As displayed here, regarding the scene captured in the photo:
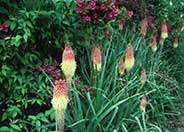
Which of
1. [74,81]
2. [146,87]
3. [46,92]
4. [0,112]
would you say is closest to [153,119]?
[146,87]

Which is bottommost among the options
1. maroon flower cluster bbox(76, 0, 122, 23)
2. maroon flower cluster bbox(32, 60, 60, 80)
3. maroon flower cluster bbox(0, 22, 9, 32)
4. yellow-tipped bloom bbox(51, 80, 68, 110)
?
maroon flower cluster bbox(32, 60, 60, 80)

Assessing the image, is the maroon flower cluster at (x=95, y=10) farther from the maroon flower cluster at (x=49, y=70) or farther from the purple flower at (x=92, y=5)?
the maroon flower cluster at (x=49, y=70)

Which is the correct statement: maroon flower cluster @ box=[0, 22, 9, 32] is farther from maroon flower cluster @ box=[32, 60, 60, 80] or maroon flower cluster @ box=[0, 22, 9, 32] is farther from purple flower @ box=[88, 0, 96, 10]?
purple flower @ box=[88, 0, 96, 10]

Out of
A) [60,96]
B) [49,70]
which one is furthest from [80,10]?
[60,96]

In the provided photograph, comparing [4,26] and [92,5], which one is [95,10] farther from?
[4,26]

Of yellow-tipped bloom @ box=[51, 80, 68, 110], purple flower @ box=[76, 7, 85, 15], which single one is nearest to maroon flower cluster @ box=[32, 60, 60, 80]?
purple flower @ box=[76, 7, 85, 15]

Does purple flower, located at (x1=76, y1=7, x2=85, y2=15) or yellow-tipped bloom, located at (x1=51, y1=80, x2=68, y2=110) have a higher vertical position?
purple flower, located at (x1=76, y1=7, x2=85, y2=15)

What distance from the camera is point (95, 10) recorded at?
402 cm

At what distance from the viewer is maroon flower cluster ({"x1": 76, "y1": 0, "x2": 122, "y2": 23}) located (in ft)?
12.6

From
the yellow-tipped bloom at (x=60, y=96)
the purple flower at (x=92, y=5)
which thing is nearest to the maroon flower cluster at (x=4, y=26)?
the purple flower at (x=92, y=5)

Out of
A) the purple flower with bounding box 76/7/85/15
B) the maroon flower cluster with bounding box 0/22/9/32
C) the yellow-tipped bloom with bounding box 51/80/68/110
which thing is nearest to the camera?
the yellow-tipped bloom with bounding box 51/80/68/110

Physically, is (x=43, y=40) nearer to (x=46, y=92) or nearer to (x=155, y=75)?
(x=46, y=92)

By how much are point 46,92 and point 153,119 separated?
142 cm

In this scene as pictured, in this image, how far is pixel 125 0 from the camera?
5.85 meters
